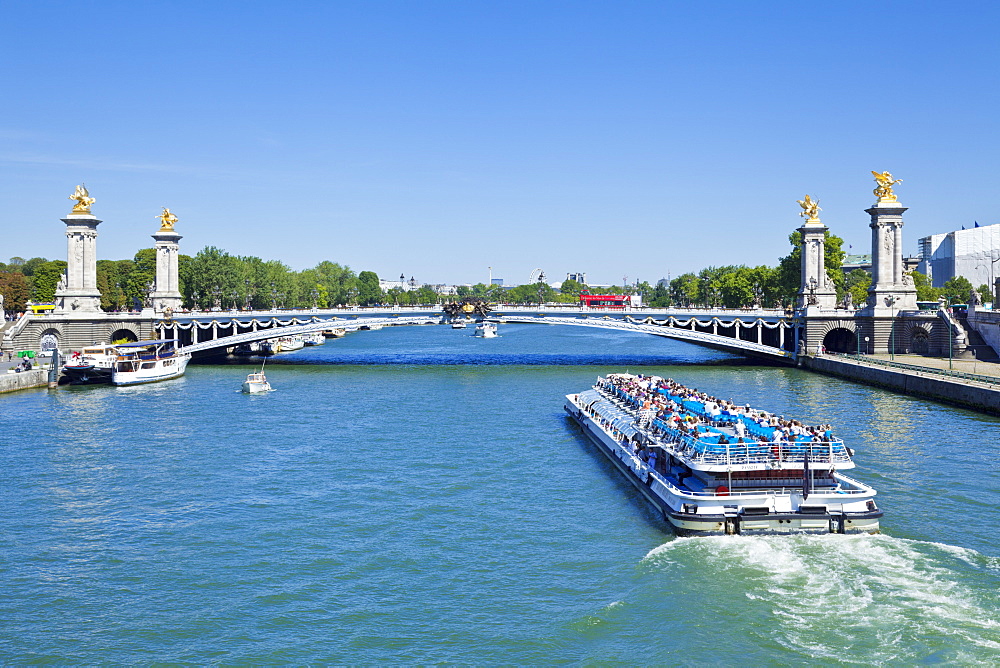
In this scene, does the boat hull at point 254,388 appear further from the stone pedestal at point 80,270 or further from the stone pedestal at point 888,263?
the stone pedestal at point 888,263

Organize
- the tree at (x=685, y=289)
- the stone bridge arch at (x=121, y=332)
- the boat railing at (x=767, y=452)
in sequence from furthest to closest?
1. the tree at (x=685, y=289)
2. the stone bridge arch at (x=121, y=332)
3. the boat railing at (x=767, y=452)

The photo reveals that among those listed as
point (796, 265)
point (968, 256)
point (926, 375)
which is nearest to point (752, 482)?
point (926, 375)

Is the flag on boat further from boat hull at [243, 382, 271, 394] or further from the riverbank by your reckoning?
boat hull at [243, 382, 271, 394]

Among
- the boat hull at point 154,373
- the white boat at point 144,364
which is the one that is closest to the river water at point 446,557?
the boat hull at point 154,373

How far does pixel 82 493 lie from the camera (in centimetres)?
2934

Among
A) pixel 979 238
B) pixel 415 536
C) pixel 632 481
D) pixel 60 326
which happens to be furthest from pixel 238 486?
pixel 979 238

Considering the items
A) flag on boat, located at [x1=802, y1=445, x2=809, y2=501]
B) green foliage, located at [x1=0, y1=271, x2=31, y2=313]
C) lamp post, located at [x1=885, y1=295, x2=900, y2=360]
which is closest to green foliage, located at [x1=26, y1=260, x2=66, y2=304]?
green foliage, located at [x1=0, y1=271, x2=31, y2=313]

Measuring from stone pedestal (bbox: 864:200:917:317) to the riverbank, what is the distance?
585cm

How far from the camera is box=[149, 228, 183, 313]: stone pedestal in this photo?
3214 inches

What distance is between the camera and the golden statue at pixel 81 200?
76.3 metres

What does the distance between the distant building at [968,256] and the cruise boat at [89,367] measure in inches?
4805

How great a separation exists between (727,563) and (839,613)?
132 inches

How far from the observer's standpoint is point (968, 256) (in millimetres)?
139250

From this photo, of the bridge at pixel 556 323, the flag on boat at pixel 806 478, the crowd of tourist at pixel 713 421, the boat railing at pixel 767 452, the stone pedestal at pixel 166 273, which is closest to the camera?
the flag on boat at pixel 806 478
